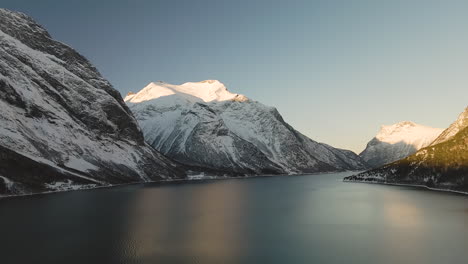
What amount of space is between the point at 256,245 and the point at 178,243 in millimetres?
13575

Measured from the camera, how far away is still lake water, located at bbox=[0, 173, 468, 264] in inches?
2314

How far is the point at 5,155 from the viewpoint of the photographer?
172m

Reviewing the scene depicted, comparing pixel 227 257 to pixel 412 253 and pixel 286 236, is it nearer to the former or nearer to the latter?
pixel 286 236

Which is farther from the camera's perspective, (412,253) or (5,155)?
(5,155)

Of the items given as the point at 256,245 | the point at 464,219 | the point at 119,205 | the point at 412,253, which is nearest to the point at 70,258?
the point at 256,245

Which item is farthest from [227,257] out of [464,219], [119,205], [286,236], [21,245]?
[119,205]

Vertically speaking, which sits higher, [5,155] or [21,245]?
[5,155]

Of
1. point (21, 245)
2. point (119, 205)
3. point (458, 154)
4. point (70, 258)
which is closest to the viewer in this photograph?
point (70, 258)

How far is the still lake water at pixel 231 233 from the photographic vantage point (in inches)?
2314

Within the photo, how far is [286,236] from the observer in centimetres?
7544

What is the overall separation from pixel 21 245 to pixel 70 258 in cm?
1418

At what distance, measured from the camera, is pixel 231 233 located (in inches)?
3110

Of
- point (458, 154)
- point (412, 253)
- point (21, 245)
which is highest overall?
point (458, 154)

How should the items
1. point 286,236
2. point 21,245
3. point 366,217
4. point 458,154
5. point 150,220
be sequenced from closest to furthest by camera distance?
point 21,245 < point 286,236 < point 150,220 < point 366,217 < point 458,154
